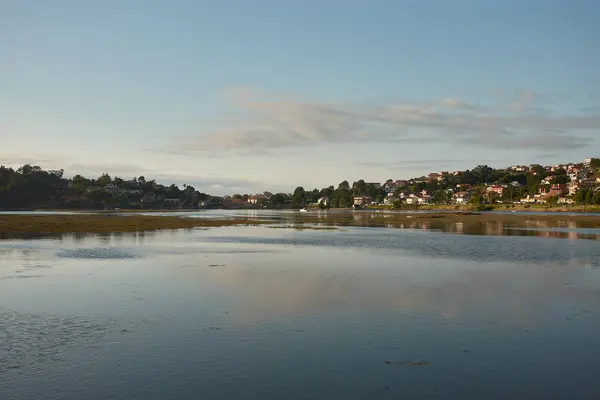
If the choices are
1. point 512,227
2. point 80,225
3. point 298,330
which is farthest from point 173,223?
point 298,330

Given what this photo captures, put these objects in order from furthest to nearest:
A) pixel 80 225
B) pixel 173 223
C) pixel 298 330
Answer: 1. pixel 173 223
2. pixel 80 225
3. pixel 298 330

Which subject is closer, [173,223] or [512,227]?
[512,227]

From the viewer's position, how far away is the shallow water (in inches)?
441

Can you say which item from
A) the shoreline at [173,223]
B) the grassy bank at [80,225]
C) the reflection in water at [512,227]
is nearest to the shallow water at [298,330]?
the reflection in water at [512,227]

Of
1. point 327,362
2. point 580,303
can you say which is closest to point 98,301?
point 327,362

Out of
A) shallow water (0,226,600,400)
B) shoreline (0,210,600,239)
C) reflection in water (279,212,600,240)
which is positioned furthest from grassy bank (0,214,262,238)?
shallow water (0,226,600,400)

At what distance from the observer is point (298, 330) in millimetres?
15758

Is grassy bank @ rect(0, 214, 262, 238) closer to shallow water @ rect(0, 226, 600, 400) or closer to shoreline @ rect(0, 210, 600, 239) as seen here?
shoreline @ rect(0, 210, 600, 239)

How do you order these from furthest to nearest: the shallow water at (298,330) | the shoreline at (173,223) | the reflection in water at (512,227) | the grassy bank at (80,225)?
the shoreline at (173,223) → the grassy bank at (80,225) → the reflection in water at (512,227) → the shallow water at (298,330)

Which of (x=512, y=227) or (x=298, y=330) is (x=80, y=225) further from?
(x=298, y=330)

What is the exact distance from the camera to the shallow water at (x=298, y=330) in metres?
11.2

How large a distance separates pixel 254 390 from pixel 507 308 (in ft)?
40.0

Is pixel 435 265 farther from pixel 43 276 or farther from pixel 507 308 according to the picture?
pixel 43 276

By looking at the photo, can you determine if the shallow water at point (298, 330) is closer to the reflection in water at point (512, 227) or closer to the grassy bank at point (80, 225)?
the reflection in water at point (512, 227)
